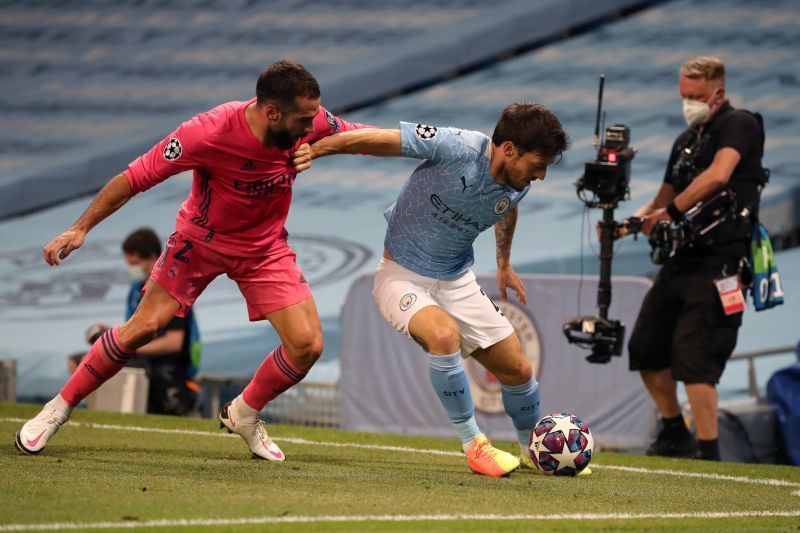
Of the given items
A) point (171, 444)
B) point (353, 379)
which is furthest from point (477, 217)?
point (353, 379)

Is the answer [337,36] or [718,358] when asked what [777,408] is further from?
[337,36]

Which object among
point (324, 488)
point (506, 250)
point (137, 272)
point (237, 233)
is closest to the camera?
point (324, 488)

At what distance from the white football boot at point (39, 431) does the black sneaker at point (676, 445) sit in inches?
148

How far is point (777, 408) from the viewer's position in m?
9.16

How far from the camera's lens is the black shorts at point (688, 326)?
7512mm

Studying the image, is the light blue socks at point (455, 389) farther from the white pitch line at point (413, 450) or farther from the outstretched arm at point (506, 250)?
the white pitch line at point (413, 450)

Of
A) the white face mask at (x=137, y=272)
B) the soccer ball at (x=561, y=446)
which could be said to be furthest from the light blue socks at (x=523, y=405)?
the white face mask at (x=137, y=272)

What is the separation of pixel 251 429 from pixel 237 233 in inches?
37.5

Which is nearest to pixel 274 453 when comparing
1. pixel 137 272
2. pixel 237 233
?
pixel 237 233

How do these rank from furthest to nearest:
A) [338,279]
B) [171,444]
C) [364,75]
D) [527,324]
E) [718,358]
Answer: [364,75] < [338,279] < [527,324] < [718,358] < [171,444]

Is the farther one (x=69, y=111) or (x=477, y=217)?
(x=69, y=111)

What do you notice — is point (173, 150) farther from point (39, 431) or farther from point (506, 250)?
point (506, 250)

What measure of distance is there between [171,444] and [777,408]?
14.9 ft

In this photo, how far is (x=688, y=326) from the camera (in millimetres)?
7578
